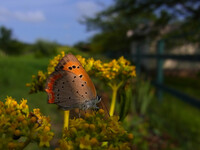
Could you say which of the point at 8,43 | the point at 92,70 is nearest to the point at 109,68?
the point at 92,70

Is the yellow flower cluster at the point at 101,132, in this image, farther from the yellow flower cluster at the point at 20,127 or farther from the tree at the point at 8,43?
the tree at the point at 8,43

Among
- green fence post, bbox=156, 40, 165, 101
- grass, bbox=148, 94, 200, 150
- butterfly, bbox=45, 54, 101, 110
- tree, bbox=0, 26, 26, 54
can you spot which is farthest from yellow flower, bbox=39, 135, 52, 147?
tree, bbox=0, 26, 26, 54

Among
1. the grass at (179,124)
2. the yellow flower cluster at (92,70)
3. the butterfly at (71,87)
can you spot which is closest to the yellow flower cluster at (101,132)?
the butterfly at (71,87)

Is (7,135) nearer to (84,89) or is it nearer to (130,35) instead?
(84,89)

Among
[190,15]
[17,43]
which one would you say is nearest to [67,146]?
[190,15]

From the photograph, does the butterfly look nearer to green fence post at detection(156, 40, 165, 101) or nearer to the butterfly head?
the butterfly head

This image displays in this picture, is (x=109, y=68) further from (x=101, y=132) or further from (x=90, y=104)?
(x=101, y=132)

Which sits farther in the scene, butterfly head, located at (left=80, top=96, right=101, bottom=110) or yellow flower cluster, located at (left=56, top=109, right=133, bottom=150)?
butterfly head, located at (left=80, top=96, right=101, bottom=110)
